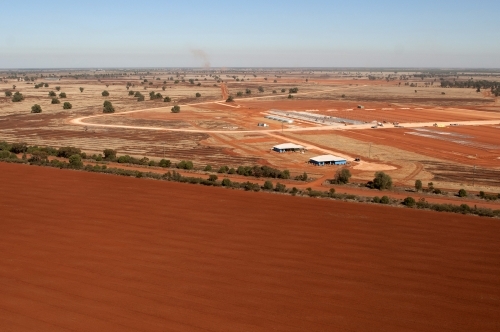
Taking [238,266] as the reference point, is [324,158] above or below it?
below

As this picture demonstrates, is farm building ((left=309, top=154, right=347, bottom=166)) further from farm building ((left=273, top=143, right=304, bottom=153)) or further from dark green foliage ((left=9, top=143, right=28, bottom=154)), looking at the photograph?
dark green foliage ((left=9, top=143, right=28, bottom=154))

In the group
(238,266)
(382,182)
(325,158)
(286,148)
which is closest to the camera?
(238,266)

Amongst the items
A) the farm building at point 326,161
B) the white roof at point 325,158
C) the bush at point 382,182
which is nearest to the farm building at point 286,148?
the white roof at point 325,158

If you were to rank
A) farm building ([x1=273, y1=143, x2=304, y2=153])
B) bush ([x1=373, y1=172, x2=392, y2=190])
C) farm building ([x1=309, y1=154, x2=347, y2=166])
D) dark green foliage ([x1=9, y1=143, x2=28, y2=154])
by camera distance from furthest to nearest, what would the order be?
farm building ([x1=273, y1=143, x2=304, y2=153])
dark green foliage ([x1=9, y1=143, x2=28, y2=154])
farm building ([x1=309, y1=154, x2=347, y2=166])
bush ([x1=373, y1=172, x2=392, y2=190])

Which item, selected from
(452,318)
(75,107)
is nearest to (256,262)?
(452,318)

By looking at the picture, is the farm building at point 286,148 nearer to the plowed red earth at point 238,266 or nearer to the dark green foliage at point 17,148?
the plowed red earth at point 238,266

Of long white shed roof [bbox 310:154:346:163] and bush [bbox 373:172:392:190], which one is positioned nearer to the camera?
bush [bbox 373:172:392:190]

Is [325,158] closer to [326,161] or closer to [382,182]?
[326,161]

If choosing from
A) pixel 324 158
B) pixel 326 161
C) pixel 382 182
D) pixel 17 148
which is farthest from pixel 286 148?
pixel 17 148

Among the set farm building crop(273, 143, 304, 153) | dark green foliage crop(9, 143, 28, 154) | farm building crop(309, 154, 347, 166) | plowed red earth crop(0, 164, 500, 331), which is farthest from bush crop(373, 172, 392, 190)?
dark green foliage crop(9, 143, 28, 154)

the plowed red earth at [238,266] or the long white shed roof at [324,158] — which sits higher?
the plowed red earth at [238,266]
